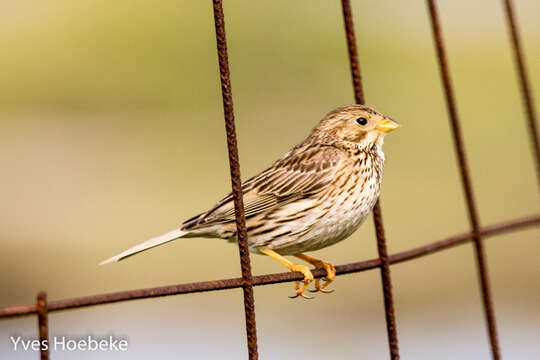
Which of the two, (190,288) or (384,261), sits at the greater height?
(384,261)

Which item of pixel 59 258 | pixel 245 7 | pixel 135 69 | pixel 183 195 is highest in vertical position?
pixel 245 7

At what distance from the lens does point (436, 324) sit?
30.8ft

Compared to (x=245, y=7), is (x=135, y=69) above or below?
below

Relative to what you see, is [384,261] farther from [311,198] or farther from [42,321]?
[42,321]

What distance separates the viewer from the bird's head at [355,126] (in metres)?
4.21

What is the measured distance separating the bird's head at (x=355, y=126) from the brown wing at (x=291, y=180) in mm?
75

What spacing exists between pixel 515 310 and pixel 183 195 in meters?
4.06

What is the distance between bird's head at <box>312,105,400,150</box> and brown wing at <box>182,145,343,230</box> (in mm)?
75

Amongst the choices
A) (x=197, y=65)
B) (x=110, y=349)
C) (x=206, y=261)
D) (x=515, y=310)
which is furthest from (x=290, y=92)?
(x=110, y=349)

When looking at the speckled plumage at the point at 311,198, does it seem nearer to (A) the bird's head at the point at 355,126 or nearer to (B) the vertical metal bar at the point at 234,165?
(A) the bird's head at the point at 355,126

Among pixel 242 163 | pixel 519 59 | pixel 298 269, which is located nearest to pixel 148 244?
pixel 298 269

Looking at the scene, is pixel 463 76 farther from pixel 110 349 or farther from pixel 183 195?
pixel 110 349

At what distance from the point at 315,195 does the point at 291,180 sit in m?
0.18

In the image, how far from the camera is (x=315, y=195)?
4105 mm
